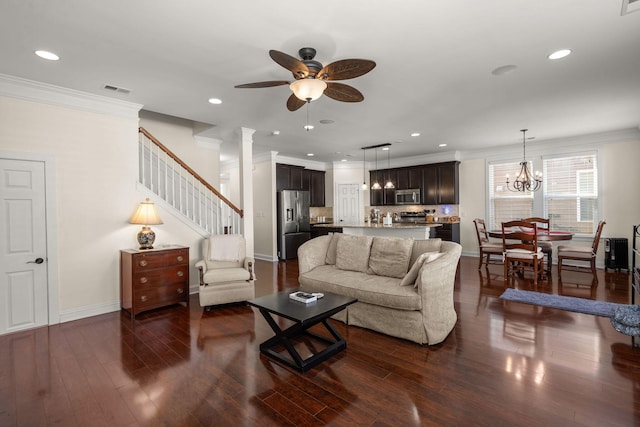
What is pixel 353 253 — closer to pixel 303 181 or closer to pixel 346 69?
pixel 346 69

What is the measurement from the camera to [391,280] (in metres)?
3.40

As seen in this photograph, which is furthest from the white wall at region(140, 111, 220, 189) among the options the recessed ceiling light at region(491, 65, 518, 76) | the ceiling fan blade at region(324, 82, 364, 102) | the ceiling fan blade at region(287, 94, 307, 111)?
the recessed ceiling light at region(491, 65, 518, 76)

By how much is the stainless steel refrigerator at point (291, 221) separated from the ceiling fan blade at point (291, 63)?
5418mm

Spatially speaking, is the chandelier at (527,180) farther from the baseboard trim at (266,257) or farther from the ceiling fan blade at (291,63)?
the ceiling fan blade at (291,63)

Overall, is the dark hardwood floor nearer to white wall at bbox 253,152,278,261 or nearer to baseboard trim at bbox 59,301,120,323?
baseboard trim at bbox 59,301,120,323

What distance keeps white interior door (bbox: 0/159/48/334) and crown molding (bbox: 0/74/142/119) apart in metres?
0.76

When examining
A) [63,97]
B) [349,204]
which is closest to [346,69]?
[63,97]

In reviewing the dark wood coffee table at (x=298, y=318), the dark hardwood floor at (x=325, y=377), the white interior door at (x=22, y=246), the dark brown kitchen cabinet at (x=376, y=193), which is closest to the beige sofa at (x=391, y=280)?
the dark hardwood floor at (x=325, y=377)

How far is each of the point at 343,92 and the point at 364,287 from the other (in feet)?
6.60

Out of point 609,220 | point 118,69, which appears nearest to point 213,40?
point 118,69

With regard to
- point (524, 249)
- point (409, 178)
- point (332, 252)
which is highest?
point (409, 178)

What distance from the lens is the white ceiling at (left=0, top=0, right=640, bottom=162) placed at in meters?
2.24

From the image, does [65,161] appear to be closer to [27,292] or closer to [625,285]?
[27,292]

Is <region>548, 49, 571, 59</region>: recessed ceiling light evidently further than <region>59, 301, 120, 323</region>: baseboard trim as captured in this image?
No
